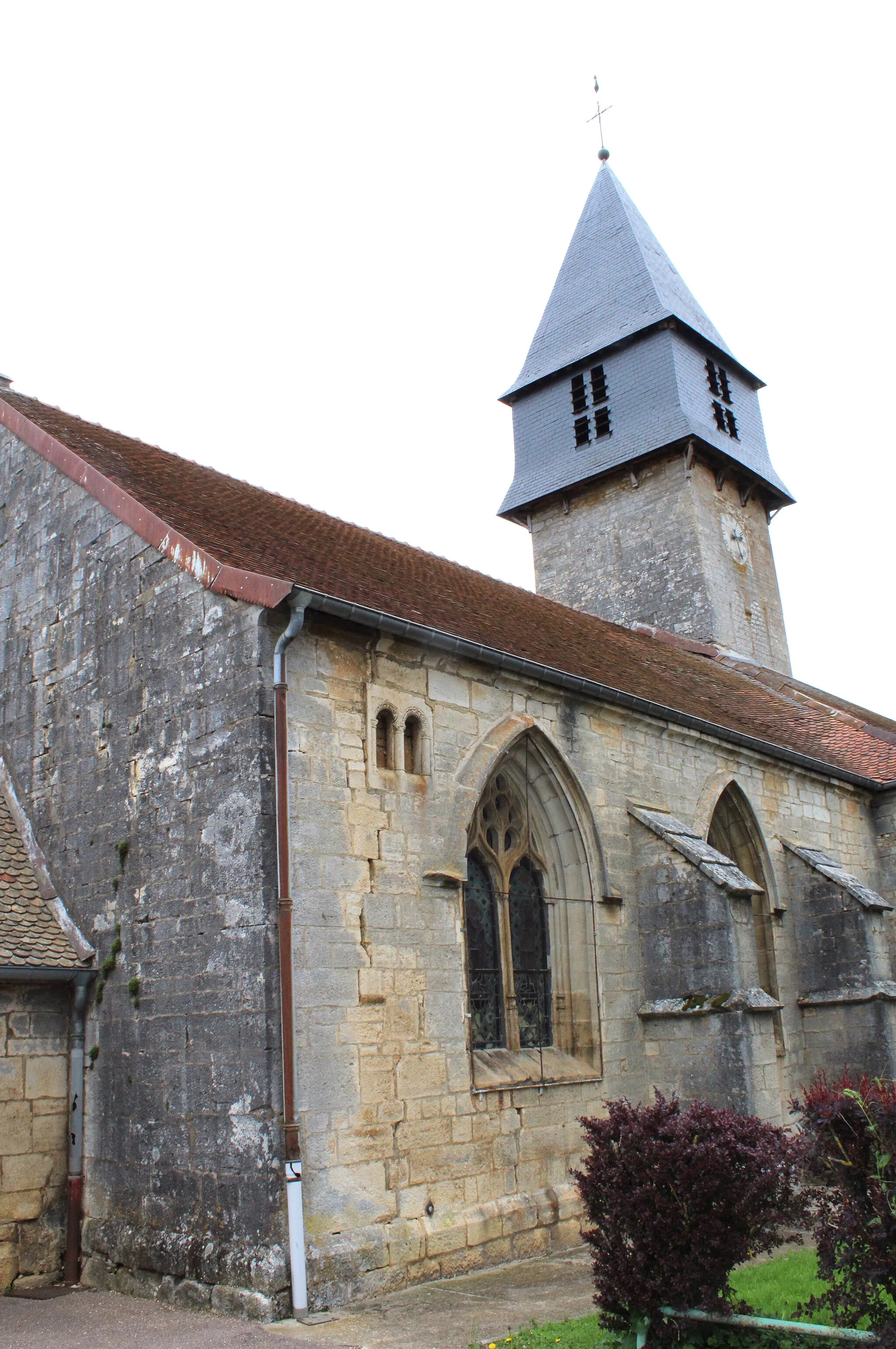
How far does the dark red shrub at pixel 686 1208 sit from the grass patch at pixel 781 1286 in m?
0.28

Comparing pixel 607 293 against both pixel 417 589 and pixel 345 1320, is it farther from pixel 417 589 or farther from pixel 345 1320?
pixel 345 1320

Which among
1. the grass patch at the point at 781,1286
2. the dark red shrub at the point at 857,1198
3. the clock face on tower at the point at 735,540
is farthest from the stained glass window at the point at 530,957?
the clock face on tower at the point at 735,540

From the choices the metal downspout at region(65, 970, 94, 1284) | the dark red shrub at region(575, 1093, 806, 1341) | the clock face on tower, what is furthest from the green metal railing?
the clock face on tower

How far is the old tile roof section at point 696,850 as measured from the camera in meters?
10.2

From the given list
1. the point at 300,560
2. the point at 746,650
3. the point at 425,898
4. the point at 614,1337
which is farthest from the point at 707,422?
the point at 614,1337

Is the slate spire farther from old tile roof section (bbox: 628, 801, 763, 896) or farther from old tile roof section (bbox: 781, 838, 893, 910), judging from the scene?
old tile roof section (bbox: 628, 801, 763, 896)

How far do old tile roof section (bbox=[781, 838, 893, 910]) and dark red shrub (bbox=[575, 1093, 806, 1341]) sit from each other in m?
7.44

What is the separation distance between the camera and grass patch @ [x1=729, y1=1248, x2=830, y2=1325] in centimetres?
A: 613

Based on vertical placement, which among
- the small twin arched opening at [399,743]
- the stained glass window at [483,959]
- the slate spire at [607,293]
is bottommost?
the stained glass window at [483,959]

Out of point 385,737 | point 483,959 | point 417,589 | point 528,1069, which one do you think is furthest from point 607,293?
point 528,1069

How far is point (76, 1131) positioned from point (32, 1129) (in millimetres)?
329

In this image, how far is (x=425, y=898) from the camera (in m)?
8.67

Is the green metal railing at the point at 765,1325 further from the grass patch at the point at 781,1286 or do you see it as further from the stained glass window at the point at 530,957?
the stained glass window at the point at 530,957

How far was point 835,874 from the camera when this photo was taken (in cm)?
1317
